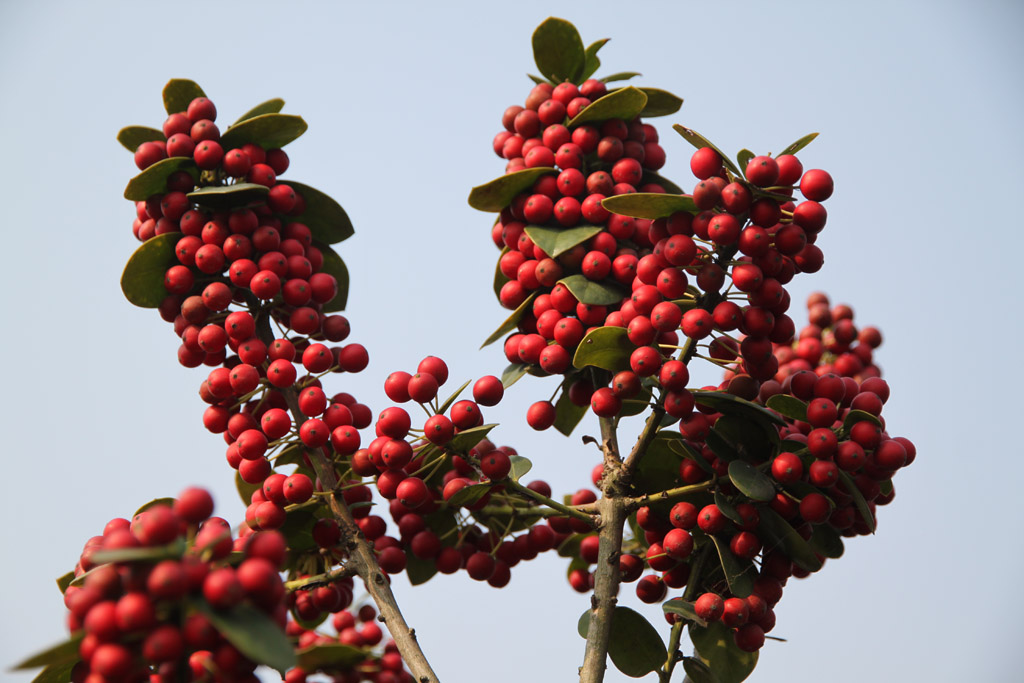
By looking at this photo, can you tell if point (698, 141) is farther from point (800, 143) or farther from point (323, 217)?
point (323, 217)

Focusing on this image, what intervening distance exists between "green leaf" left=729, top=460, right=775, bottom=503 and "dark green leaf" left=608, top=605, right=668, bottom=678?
740mm

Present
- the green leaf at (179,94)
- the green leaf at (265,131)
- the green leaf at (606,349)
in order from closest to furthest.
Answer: the green leaf at (606,349), the green leaf at (265,131), the green leaf at (179,94)

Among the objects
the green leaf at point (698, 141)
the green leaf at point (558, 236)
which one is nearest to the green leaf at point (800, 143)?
the green leaf at point (698, 141)

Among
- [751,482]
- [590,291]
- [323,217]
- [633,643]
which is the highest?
[323,217]

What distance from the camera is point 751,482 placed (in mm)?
3338

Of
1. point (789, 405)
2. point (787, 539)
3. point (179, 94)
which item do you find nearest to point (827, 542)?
point (787, 539)

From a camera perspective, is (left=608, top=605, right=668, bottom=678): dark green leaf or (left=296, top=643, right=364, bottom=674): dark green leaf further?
(left=608, top=605, right=668, bottom=678): dark green leaf

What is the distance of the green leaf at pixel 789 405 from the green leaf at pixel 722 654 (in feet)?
2.89

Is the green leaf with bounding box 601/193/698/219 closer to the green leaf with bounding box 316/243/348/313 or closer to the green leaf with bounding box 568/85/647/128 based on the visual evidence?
the green leaf with bounding box 568/85/647/128

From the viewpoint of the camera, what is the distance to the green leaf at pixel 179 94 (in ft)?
13.1

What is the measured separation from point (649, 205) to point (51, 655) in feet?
7.67

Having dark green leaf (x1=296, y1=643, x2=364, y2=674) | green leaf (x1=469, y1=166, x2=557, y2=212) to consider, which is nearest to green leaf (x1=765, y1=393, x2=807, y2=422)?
green leaf (x1=469, y1=166, x2=557, y2=212)

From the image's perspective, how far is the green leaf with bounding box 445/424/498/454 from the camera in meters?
3.40

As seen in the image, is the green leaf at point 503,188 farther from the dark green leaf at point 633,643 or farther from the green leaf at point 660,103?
the dark green leaf at point 633,643
